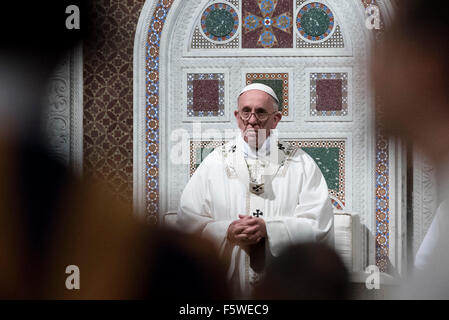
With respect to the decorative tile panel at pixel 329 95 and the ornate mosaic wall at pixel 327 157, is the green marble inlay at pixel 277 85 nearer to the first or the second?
the decorative tile panel at pixel 329 95

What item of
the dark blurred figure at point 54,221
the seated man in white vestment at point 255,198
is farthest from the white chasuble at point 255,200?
the dark blurred figure at point 54,221

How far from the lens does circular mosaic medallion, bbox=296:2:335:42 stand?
2428 mm

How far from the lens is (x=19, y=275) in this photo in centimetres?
90

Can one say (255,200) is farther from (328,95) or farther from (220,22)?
(220,22)

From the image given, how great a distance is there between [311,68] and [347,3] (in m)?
0.37

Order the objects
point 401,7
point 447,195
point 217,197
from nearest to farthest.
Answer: point 401,7
point 447,195
point 217,197

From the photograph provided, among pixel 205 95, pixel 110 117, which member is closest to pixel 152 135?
pixel 110 117

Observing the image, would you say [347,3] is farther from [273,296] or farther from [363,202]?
[273,296]

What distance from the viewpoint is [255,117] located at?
5.77 ft

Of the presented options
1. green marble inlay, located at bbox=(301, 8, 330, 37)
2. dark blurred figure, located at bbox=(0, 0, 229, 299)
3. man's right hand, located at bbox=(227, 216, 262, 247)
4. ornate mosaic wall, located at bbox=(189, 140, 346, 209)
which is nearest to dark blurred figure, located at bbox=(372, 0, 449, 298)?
dark blurred figure, located at bbox=(0, 0, 229, 299)

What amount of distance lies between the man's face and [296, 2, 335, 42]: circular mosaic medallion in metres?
0.78

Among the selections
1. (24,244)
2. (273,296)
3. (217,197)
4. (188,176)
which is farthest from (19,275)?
(188,176)

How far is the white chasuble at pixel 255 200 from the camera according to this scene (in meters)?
1.68

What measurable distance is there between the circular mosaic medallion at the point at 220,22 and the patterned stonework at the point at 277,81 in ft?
0.77
